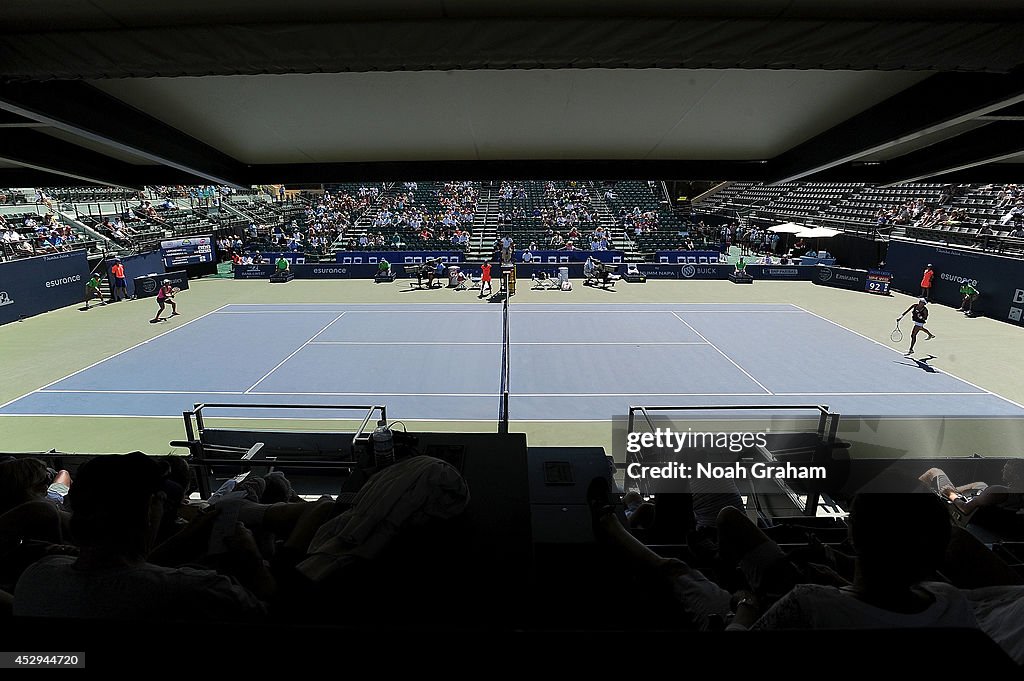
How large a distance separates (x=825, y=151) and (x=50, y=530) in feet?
23.3

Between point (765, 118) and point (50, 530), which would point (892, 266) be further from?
point (50, 530)

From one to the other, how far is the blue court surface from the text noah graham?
4.21m

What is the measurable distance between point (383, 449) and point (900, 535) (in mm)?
2775

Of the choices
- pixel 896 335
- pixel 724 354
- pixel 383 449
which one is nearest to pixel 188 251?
pixel 724 354

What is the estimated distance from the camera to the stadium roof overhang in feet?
8.15

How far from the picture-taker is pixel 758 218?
43281 mm

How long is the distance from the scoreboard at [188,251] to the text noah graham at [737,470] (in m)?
30.1

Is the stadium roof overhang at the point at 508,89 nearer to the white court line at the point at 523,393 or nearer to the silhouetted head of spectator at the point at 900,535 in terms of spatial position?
the silhouetted head of spectator at the point at 900,535

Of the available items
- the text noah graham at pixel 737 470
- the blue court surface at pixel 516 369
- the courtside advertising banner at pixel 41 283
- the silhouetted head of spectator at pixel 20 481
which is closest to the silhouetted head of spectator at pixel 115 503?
the silhouetted head of spectator at pixel 20 481

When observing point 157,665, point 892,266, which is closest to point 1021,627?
point 157,665

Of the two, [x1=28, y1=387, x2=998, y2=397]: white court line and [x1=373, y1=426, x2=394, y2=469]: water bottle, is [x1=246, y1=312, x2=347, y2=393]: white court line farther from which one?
[x1=373, y1=426, x2=394, y2=469]: water bottle

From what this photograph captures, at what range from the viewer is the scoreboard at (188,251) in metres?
28.5

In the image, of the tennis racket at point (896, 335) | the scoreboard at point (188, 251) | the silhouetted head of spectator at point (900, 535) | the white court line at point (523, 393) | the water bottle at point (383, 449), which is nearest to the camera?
the silhouetted head of spectator at point (900, 535)

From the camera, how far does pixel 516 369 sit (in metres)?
13.5
